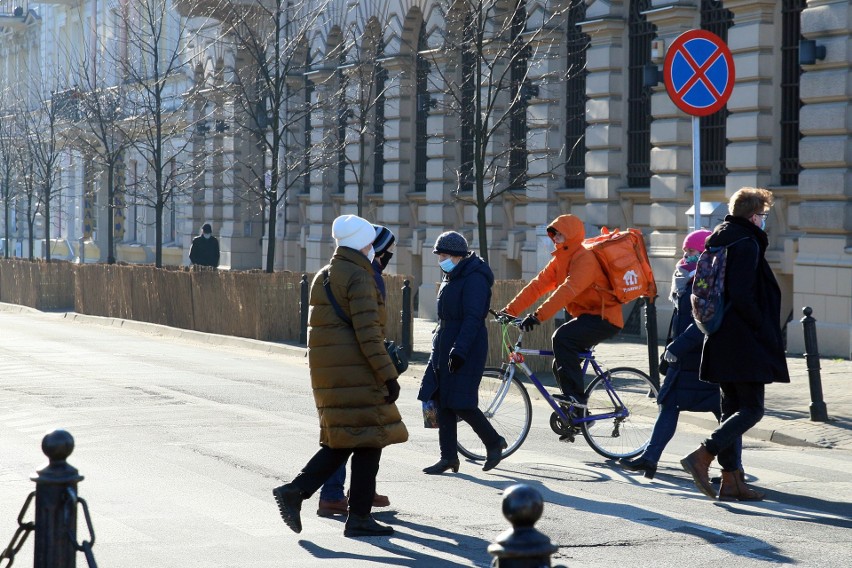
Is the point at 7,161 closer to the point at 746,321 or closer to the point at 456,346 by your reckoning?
the point at 456,346

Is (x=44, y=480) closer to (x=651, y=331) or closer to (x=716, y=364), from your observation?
(x=716, y=364)

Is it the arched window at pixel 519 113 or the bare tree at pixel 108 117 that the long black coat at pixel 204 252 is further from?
the arched window at pixel 519 113

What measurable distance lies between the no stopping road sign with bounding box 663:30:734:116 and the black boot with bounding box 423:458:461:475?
16.3 ft

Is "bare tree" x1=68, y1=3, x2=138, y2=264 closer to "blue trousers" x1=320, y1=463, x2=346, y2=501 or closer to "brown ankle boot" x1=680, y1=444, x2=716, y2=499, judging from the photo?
"blue trousers" x1=320, y1=463, x2=346, y2=501

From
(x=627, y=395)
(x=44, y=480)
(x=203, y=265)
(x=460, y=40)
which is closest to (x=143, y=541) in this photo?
(x=44, y=480)

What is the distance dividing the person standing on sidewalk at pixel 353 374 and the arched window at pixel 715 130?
552 inches

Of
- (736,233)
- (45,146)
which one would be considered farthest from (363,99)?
(736,233)

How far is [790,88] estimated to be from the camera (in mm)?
19672

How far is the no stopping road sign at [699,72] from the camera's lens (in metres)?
13.3

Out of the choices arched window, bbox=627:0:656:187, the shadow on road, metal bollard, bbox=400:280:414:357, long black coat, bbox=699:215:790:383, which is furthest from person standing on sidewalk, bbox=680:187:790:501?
arched window, bbox=627:0:656:187

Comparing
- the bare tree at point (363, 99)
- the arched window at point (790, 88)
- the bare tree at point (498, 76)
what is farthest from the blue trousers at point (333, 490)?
the bare tree at point (363, 99)

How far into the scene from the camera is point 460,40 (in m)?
23.5

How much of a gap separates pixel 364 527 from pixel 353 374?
81 centimetres

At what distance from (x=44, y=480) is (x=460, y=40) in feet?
62.6
